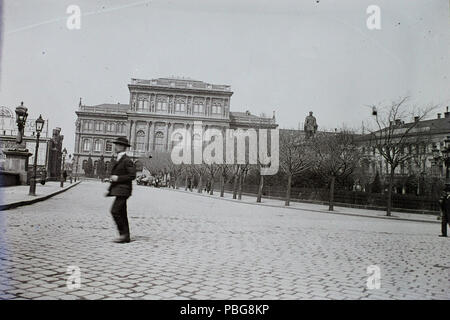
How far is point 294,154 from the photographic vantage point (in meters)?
29.7

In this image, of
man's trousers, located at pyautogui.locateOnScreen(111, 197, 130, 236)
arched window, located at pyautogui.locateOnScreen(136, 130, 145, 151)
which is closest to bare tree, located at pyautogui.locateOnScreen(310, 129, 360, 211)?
man's trousers, located at pyautogui.locateOnScreen(111, 197, 130, 236)

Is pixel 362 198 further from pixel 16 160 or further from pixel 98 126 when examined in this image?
pixel 98 126

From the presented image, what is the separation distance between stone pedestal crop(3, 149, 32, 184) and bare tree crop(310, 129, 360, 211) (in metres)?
22.2

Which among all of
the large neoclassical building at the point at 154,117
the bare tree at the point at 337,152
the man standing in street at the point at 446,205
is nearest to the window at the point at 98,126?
the large neoclassical building at the point at 154,117

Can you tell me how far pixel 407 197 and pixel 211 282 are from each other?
80.3 ft

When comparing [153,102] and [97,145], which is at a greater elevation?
[153,102]

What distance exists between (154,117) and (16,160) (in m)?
72.2

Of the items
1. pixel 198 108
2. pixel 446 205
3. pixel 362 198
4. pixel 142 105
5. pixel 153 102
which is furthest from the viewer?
pixel 198 108

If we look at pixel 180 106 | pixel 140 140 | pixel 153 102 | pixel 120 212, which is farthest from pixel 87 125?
pixel 120 212

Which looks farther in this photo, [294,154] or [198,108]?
[198,108]

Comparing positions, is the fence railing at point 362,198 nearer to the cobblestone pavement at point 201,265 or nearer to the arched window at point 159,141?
the cobblestone pavement at point 201,265

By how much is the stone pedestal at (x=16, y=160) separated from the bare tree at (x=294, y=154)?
17.0m
